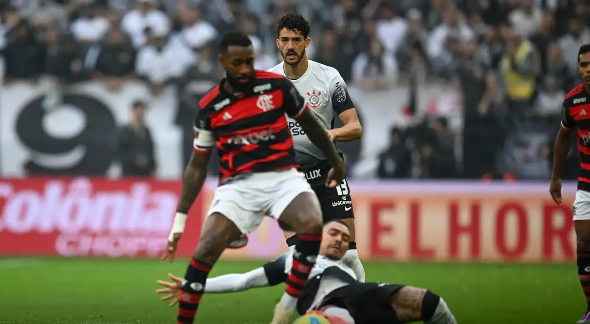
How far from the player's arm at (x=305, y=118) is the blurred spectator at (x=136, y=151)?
11.5 meters

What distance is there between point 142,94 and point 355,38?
15.4ft

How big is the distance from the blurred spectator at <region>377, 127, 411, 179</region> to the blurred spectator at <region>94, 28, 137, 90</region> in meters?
5.66

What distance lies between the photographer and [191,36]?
19.9 meters

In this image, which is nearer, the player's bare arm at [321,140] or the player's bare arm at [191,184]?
the player's bare arm at [191,184]

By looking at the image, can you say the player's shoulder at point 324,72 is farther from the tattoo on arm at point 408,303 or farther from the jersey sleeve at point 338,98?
the tattoo on arm at point 408,303

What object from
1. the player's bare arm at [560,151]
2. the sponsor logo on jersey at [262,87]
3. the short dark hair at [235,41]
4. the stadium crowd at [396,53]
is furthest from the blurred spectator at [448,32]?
the short dark hair at [235,41]

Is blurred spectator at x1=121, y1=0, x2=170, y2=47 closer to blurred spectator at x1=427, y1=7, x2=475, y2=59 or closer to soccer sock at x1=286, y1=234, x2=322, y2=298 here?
blurred spectator at x1=427, y1=7, x2=475, y2=59

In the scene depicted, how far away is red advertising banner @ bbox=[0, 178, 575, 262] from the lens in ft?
54.9

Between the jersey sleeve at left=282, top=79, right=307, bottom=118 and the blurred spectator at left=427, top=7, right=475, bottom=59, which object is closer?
the jersey sleeve at left=282, top=79, right=307, bottom=118

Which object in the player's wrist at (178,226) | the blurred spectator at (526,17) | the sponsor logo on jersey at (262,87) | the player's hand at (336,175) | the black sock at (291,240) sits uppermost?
the blurred spectator at (526,17)

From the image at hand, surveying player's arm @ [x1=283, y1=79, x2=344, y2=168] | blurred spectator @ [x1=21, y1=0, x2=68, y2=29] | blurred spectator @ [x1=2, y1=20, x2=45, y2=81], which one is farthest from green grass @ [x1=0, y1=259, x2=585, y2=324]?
blurred spectator @ [x1=21, y1=0, x2=68, y2=29]

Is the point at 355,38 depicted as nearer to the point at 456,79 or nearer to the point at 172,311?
the point at 456,79

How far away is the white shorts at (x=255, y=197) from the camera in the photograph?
22.8 ft

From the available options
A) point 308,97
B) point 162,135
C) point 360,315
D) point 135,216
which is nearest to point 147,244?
point 135,216
